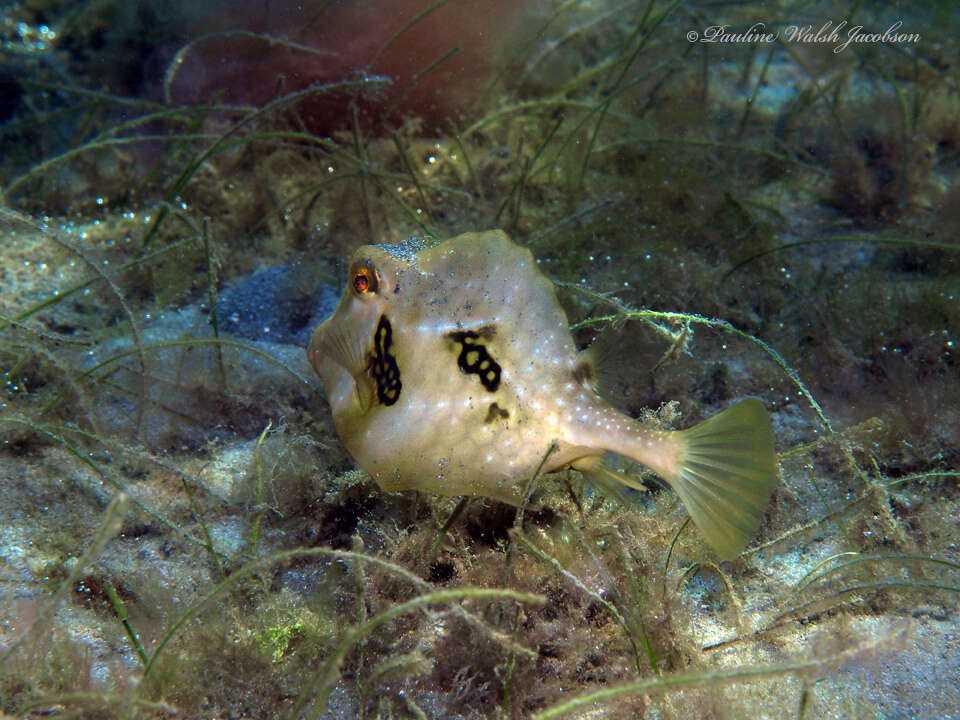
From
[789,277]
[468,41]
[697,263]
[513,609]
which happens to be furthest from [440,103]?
[513,609]

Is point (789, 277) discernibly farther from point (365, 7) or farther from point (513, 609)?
point (365, 7)

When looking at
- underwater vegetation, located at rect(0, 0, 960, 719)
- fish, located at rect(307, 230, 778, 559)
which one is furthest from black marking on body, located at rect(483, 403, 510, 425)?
underwater vegetation, located at rect(0, 0, 960, 719)

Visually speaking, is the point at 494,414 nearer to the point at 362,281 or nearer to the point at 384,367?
the point at 384,367

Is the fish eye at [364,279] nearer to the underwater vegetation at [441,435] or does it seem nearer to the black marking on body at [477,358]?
the black marking on body at [477,358]

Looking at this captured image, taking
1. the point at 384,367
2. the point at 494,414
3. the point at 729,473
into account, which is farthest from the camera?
the point at 384,367

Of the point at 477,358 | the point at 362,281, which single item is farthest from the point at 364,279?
the point at 477,358

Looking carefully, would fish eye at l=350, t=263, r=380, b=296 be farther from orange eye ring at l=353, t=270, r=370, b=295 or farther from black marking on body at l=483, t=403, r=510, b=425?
black marking on body at l=483, t=403, r=510, b=425
